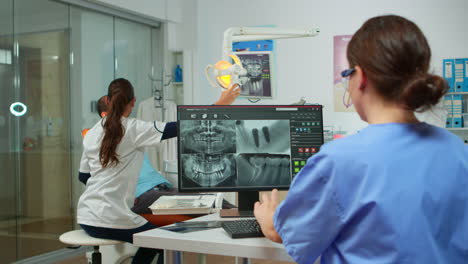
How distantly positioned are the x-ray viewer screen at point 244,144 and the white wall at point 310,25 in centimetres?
283

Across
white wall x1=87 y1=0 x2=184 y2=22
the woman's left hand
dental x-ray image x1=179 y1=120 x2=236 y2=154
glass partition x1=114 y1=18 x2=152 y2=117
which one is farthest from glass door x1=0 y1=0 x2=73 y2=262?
the woman's left hand

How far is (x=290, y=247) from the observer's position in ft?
3.54

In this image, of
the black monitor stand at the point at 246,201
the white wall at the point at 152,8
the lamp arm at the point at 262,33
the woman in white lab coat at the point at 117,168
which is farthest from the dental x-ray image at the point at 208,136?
A: the white wall at the point at 152,8

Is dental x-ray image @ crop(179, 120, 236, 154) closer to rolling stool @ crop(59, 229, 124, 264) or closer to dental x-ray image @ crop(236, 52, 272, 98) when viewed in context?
dental x-ray image @ crop(236, 52, 272, 98)

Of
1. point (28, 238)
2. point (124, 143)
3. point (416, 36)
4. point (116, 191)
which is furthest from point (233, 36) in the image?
point (28, 238)

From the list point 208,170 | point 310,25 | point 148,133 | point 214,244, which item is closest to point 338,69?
point 310,25

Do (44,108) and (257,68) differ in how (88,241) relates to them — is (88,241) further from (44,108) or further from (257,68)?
(44,108)

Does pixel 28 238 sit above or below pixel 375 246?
below

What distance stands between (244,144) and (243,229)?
423 mm

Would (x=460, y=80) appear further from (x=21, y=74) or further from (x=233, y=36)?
(x=21, y=74)

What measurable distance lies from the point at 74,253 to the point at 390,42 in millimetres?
3828

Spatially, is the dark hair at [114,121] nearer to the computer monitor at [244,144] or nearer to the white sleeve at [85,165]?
the white sleeve at [85,165]

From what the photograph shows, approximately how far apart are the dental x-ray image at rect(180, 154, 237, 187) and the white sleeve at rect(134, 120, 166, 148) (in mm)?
596

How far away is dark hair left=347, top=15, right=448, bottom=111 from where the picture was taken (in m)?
0.93
